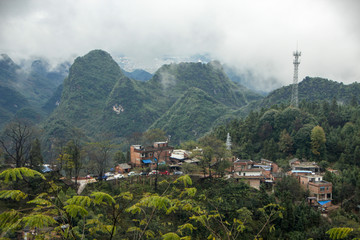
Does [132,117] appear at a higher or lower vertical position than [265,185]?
higher

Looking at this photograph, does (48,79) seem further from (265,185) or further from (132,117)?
(265,185)

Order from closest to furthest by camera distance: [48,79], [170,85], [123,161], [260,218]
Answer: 1. [260,218]
2. [123,161]
3. [170,85]
4. [48,79]

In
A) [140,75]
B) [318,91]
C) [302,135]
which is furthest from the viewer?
[140,75]

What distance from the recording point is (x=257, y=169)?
29484 mm

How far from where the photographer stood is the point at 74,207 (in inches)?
A: 169

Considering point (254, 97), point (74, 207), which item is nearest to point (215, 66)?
point (254, 97)

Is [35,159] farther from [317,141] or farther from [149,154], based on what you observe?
[317,141]

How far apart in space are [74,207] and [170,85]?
105400 millimetres

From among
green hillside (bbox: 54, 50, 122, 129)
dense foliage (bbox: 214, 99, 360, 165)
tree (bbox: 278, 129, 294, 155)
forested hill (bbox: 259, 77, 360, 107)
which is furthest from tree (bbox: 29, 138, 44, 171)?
green hillside (bbox: 54, 50, 122, 129)

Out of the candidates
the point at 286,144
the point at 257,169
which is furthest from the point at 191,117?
the point at 257,169

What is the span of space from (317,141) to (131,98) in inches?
2597

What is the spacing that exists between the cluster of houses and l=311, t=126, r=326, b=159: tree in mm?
2497

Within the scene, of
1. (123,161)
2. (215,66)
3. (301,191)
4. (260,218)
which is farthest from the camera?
(215,66)

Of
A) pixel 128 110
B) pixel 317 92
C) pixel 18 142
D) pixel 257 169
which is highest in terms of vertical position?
pixel 317 92
